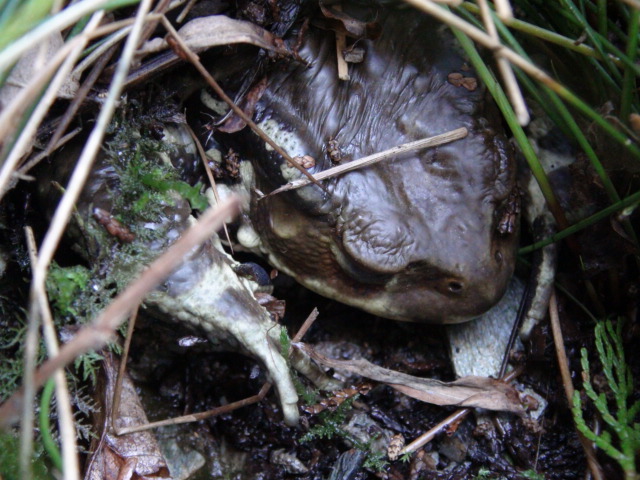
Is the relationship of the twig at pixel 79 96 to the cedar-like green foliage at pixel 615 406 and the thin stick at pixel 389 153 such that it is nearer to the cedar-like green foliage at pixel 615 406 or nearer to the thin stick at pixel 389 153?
the thin stick at pixel 389 153

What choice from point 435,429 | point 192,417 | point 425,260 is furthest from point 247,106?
point 435,429

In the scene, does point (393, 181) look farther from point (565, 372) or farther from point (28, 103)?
point (28, 103)

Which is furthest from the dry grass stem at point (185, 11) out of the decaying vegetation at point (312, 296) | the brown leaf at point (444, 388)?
the brown leaf at point (444, 388)

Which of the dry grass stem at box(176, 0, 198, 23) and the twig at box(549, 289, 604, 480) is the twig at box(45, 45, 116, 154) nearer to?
the dry grass stem at box(176, 0, 198, 23)

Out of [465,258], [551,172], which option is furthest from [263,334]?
[551,172]

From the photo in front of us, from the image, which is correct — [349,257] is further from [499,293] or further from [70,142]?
[70,142]
